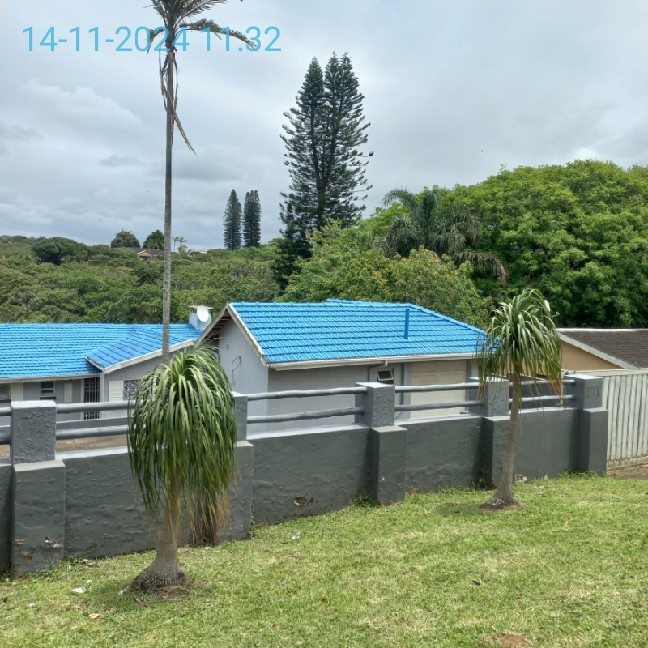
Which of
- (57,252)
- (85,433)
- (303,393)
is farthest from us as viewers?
(57,252)

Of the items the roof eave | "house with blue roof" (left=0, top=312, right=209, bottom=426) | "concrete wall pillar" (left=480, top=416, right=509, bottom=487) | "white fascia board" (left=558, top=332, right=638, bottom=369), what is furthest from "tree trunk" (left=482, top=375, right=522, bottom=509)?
the roof eave

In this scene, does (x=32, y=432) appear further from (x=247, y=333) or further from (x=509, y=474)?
(x=247, y=333)

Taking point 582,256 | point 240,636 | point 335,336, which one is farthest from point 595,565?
point 582,256

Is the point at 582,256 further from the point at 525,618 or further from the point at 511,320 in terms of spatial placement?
the point at 525,618

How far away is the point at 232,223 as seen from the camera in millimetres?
80438

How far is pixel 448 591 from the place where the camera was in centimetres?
506

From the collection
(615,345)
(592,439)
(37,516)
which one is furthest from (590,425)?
(37,516)

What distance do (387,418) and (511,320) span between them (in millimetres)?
1993

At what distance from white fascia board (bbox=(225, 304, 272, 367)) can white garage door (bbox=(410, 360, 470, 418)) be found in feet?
10.8

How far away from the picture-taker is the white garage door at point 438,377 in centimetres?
1227

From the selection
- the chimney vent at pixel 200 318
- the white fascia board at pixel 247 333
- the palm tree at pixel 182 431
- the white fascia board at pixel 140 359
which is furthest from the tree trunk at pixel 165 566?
the chimney vent at pixel 200 318

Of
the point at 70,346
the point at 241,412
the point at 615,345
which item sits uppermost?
the point at 615,345

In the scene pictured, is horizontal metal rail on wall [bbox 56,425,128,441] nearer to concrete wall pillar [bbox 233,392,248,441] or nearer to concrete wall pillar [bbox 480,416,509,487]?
concrete wall pillar [bbox 233,392,248,441]

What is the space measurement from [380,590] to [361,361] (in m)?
6.31
